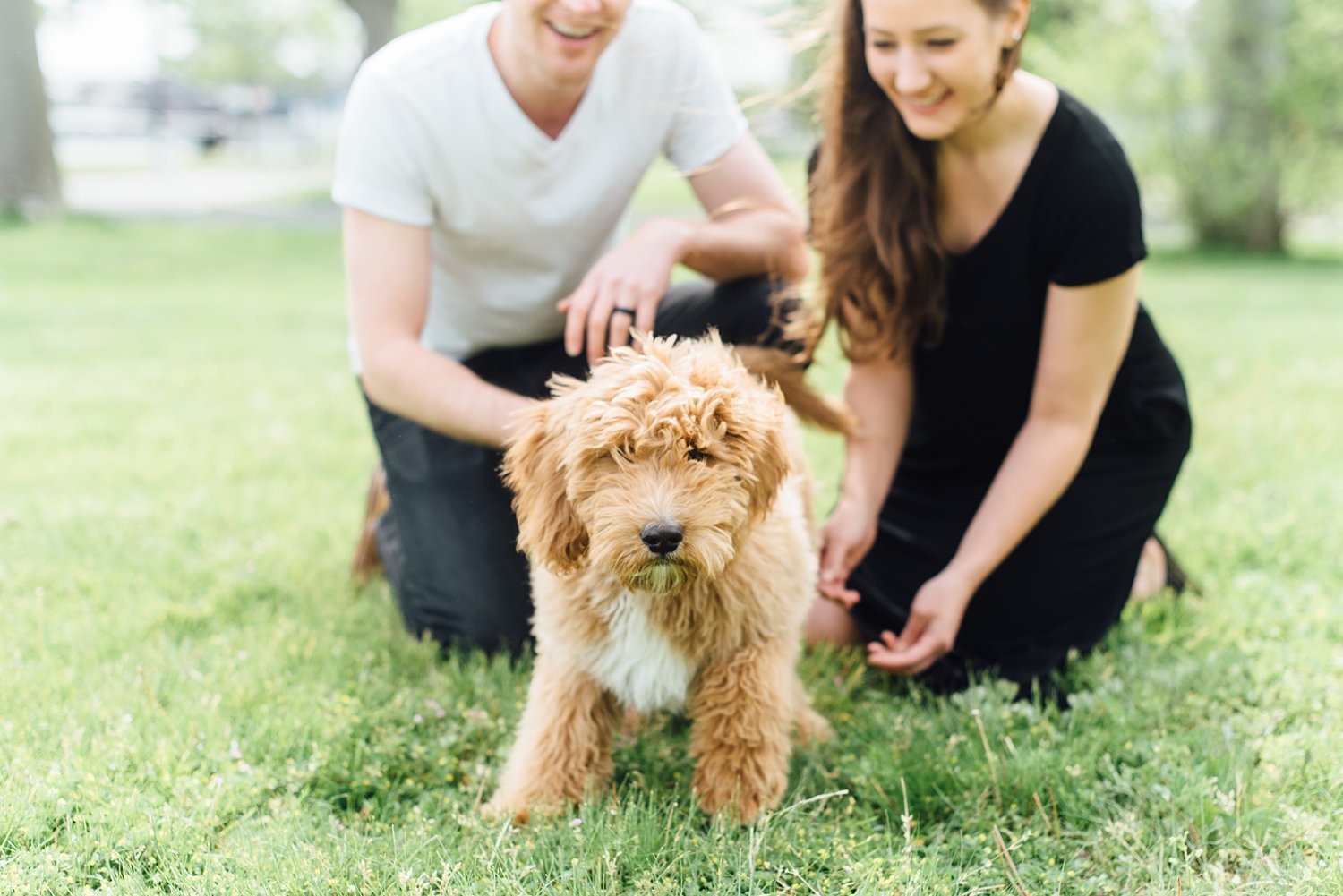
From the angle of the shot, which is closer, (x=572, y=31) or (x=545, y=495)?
(x=545, y=495)

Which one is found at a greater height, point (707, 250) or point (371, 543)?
point (707, 250)

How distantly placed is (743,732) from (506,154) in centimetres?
202

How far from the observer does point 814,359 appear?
12.1 feet

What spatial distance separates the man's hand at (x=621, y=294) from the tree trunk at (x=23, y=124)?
53.4 ft

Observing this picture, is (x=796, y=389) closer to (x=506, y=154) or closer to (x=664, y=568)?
(x=664, y=568)

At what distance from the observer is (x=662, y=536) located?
2428mm

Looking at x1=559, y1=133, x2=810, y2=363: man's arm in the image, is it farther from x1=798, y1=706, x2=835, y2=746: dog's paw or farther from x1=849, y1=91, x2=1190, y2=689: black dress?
x1=798, y1=706, x2=835, y2=746: dog's paw

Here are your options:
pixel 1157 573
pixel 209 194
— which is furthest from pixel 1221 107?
pixel 209 194

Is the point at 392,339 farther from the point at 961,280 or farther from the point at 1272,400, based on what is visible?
the point at 1272,400

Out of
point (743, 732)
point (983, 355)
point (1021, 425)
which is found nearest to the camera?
point (743, 732)

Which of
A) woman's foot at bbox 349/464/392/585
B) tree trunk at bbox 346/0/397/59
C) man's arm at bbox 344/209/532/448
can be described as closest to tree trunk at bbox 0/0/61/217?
tree trunk at bbox 346/0/397/59

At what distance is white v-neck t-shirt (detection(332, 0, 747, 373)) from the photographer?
3602 millimetres

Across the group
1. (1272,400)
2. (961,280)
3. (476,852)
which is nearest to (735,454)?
(476,852)

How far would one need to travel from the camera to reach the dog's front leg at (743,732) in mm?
2836
